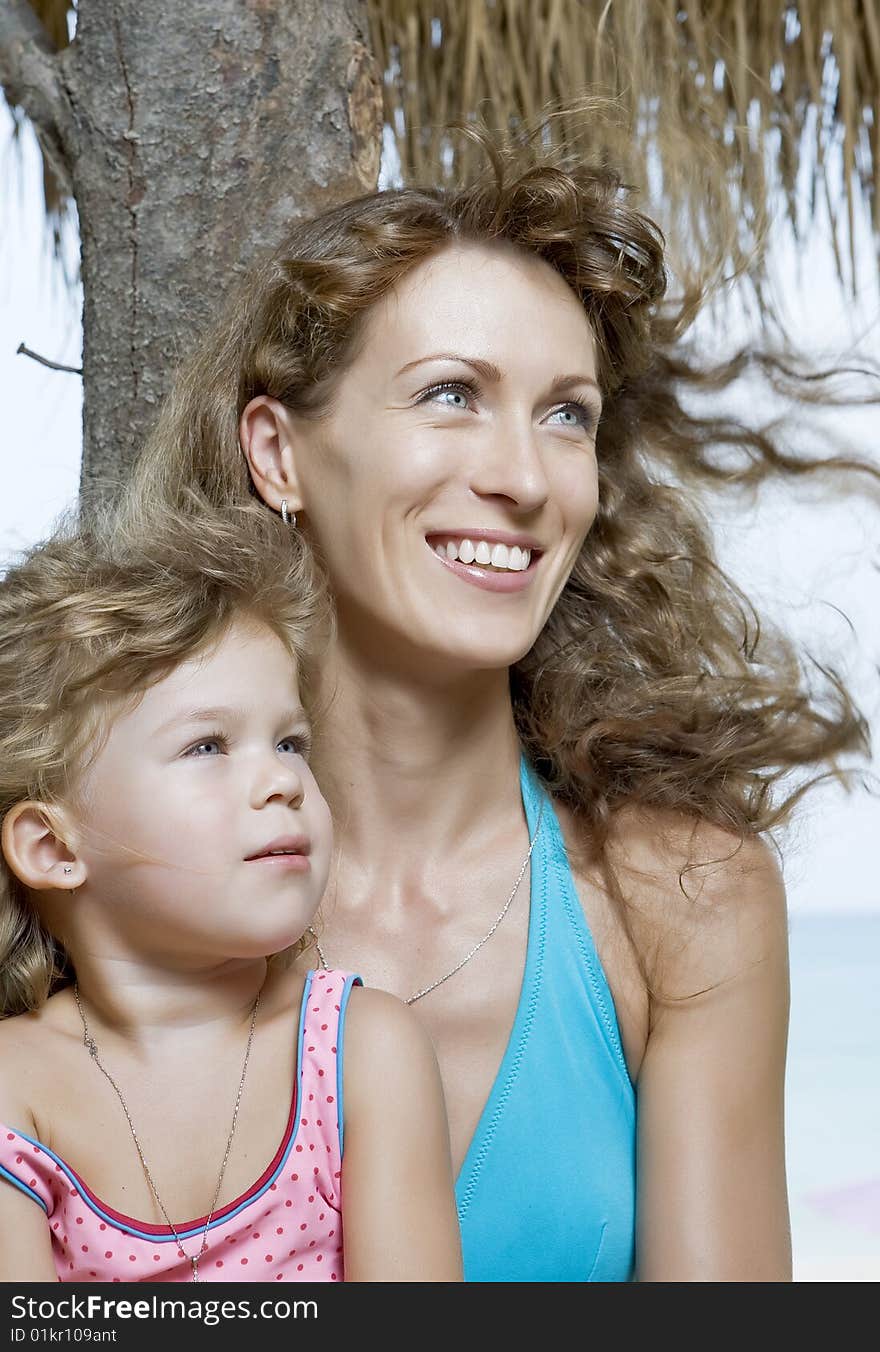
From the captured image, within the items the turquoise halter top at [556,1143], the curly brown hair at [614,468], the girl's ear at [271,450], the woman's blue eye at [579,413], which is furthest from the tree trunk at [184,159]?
the turquoise halter top at [556,1143]

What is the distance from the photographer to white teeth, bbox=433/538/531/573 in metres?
1.69

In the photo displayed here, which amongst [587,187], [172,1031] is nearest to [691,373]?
[587,187]

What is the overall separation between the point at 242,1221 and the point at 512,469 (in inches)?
29.8

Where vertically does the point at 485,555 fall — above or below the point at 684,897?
above

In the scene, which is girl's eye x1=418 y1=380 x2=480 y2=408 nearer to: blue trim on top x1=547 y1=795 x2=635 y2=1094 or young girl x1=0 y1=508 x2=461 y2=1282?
young girl x1=0 y1=508 x2=461 y2=1282

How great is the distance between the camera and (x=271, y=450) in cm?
184

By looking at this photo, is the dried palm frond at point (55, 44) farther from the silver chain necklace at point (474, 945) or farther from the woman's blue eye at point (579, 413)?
the silver chain necklace at point (474, 945)

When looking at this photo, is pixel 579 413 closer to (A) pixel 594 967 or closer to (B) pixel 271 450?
(B) pixel 271 450

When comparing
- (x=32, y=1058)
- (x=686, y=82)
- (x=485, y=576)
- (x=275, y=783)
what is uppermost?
(x=686, y=82)

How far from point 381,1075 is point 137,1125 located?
216mm

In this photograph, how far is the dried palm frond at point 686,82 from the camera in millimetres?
2891

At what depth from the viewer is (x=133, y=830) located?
144 centimetres

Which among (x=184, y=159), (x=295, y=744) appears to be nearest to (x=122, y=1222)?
(x=295, y=744)

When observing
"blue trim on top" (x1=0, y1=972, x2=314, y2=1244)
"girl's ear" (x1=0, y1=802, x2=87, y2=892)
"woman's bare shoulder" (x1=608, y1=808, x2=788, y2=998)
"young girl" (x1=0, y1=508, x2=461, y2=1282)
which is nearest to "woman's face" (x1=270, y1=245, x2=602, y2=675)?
"young girl" (x1=0, y1=508, x2=461, y2=1282)
